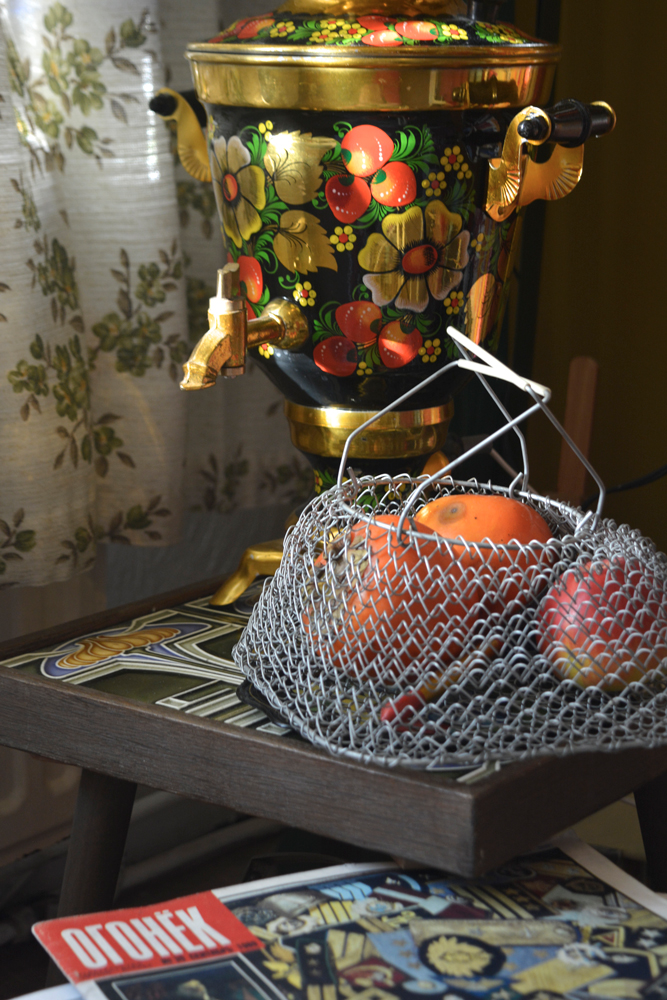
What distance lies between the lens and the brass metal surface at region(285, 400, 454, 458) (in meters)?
0.81

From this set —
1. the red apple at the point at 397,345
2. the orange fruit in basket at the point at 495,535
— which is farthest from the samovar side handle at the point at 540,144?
the orange fruit in basket at the point at 495,535

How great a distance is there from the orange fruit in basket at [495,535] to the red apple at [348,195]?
219 mm

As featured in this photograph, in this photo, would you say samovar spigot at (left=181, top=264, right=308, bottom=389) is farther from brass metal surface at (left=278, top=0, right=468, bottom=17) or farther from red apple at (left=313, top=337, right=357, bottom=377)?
brass metal surface at (left=278, top=0, right=468, bottom=17)

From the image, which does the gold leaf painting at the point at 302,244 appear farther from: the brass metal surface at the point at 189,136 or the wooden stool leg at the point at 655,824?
the wooden stool leg at the point at 655,824

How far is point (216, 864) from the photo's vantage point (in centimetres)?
138

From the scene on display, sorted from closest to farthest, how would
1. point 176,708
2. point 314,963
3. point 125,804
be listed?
point 314,963
point 176,708
point 125,804

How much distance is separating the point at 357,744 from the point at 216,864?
2.91 ft

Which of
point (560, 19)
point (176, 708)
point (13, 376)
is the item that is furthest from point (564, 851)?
point (560, 19)

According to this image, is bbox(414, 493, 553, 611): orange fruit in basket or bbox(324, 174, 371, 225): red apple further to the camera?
bbox(324, 174, 371, 225): red apple

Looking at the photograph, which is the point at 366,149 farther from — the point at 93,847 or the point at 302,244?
the point at 93,847

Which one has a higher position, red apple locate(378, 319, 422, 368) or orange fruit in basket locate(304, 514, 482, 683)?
red apple locate(378, 319, 422, 368)

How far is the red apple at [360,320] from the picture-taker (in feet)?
2.51

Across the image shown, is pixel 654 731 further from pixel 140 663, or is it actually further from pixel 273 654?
pixel 140 663

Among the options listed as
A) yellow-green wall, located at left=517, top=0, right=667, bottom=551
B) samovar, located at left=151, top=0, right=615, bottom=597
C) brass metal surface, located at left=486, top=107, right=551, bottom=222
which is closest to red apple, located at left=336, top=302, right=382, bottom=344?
samovar, located at left=151, top=0, right=615, bottom=597
